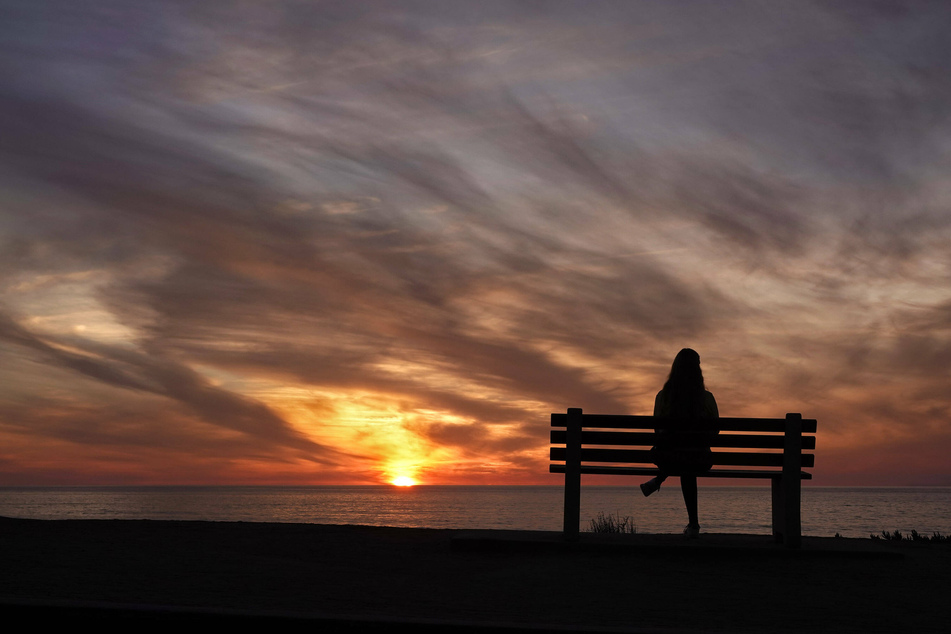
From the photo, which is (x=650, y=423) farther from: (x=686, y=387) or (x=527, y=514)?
(x=527, y=514)

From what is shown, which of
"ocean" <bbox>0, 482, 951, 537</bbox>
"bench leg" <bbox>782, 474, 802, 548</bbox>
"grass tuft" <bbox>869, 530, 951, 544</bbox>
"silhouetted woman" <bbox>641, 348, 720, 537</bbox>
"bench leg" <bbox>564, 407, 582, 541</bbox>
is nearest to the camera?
"bench leg" <bbox>782, 474, 802, 548</bbox>

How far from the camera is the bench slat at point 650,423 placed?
760cm

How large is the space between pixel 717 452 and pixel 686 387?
746mm

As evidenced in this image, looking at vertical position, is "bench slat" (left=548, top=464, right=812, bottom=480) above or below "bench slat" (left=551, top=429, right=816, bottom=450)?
below

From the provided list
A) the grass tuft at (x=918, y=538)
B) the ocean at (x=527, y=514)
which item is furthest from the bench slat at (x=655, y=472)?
the ocean at (x=527, y=514)

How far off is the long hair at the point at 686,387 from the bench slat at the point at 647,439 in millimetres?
455

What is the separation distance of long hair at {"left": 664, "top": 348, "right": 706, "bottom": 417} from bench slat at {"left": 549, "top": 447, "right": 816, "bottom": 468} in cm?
57

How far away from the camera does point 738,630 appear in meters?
4.43

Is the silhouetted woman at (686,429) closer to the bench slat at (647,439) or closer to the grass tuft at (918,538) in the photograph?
the bench slat at (647,439)

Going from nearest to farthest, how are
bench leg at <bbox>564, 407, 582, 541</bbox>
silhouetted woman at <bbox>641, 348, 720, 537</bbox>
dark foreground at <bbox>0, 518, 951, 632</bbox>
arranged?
dark foreground at <bbox>0, 518, 951, 632</bbox>
bench leg at <bbox>564, 407, 582, 541</bbox>
silhouetted woman at <bbox>641, 348, 720, 537</bbox>

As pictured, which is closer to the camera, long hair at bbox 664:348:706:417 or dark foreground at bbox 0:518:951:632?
dark foreground at bbox 0:518:951:632

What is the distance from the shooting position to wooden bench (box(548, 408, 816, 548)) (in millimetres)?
7531

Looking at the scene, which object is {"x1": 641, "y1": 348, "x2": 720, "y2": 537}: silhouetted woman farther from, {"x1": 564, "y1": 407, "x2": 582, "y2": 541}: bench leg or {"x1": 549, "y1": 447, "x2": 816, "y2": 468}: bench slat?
{"x1": 564, "y1": 407, "x2": 582, "y2": 541}: bench leg

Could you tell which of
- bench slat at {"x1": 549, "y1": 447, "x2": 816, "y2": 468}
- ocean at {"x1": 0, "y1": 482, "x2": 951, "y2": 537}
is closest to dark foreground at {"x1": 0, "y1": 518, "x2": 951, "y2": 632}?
bench slat at {"x1": 549, "y1": 447, "x2": 816, "y2": 468}
